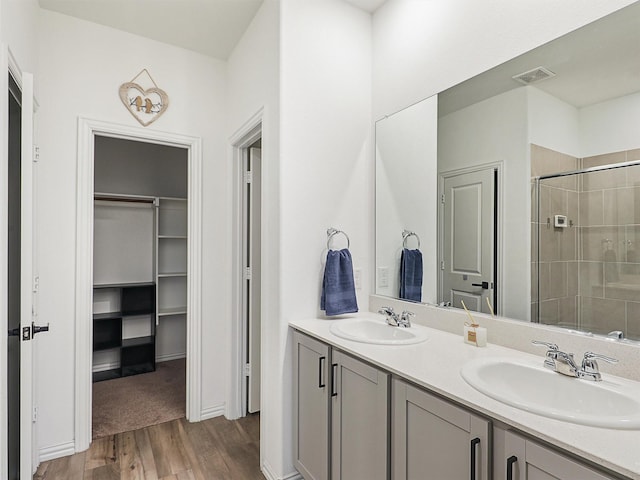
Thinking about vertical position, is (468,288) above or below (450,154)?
below

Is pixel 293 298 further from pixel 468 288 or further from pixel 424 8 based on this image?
pixel 424 8

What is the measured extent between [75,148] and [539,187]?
267 cm

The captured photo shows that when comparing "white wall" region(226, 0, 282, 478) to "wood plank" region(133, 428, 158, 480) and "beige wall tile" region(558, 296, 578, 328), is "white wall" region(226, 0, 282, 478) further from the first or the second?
"beige wall tile" region(558, 296, 578, 328)

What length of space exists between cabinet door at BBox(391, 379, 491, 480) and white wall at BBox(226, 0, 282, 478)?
88 cm

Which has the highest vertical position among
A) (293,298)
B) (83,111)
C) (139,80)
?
(139,80)

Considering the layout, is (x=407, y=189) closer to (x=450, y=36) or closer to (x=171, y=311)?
(x=450, y=36)

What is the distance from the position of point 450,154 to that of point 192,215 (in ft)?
6.19

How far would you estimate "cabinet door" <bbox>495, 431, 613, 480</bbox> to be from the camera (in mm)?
792

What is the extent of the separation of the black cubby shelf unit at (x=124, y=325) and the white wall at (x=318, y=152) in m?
2.43

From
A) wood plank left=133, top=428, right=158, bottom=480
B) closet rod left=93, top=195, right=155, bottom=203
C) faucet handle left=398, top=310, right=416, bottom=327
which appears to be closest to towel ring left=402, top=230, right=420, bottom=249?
faucet handle left=398, top=310, right=416, bottom=327

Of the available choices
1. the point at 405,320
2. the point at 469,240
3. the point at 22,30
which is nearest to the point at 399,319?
the point at 405,320

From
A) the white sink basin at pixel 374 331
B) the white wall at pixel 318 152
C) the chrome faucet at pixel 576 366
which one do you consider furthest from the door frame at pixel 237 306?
the chrome faucet at pixel 576 366

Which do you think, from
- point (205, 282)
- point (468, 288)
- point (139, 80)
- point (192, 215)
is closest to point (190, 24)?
point (139, 80)

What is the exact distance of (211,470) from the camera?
2.16m
